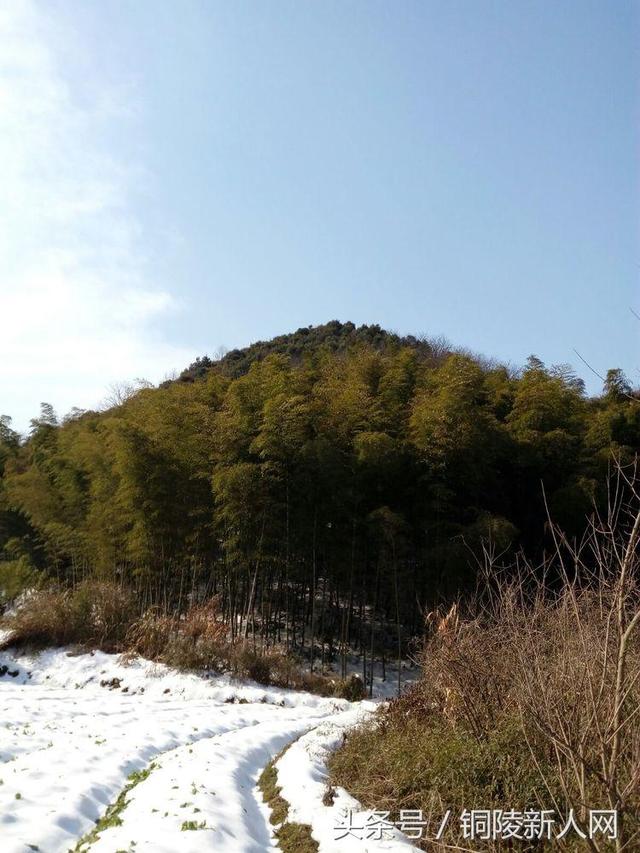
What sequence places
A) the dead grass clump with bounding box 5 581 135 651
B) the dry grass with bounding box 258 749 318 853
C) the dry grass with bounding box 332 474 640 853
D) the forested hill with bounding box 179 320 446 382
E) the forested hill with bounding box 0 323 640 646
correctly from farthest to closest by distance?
the forested hill with bounding box 179 320 446 382
the dead grass clump with bounding box 5 581 135 651
the forested hill with bounding box 0 323 640 646
the dry grass with bounding box 258 749 318 853
the dry grass with bounding box 332 474 640 853

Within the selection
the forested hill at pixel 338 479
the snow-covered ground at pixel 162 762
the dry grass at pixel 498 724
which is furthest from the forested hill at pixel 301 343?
the dry grass at pixel 498 724

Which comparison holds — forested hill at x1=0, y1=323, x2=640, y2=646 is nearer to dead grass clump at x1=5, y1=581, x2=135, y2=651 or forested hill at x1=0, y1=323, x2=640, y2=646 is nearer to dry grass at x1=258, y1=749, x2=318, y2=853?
dead grass clump at x1=5, y1=581, x2=135, y2=651

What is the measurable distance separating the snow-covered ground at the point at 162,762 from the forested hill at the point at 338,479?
2482mm

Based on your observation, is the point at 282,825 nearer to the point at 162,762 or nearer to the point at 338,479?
the point at 162,762

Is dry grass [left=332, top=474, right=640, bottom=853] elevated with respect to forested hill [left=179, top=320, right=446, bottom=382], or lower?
lower

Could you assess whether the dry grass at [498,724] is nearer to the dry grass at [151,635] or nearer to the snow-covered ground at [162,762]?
the snow-covered ground at [162,762]

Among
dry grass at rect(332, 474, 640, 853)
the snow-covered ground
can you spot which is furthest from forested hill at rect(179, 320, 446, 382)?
dry grass at rect(332, 474, 640, 853)

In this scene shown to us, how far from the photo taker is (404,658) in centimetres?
1398

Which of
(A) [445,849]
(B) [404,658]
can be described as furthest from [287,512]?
(A) [445,849]

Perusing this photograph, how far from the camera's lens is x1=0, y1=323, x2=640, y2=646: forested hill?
11836 mm

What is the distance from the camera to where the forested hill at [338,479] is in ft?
38.8

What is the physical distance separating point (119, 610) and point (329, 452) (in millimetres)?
6415

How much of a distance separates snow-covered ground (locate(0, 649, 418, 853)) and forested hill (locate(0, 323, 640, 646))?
2482 mm

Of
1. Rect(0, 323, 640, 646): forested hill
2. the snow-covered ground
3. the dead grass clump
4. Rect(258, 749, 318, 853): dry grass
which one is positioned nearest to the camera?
the snow-covered ground
